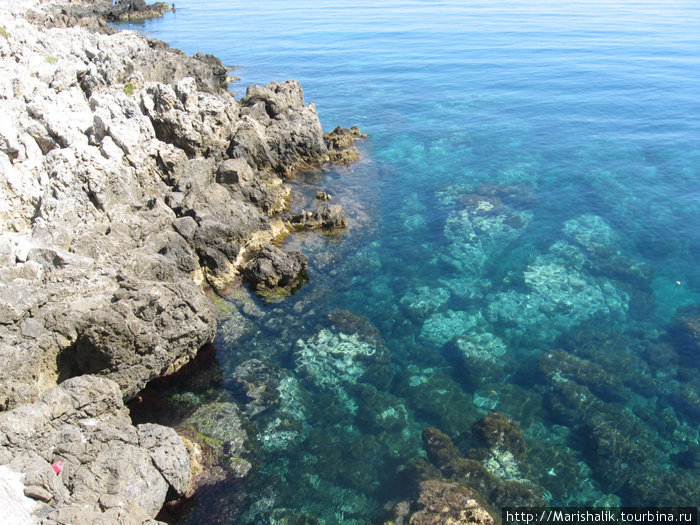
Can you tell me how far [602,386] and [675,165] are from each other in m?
29.0

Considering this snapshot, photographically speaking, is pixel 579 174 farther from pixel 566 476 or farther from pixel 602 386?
pixel 566 476

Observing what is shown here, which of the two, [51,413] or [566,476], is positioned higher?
[51,413]

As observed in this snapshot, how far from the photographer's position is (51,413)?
15.9 metres

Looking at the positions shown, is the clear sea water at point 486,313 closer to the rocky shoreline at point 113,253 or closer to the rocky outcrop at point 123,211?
the rocky shoreline at point 113,253

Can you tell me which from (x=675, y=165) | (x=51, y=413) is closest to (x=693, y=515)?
(x=51, y=413)

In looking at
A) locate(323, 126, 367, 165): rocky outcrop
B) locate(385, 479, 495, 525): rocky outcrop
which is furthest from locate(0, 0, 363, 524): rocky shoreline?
locate(385, 479, 495, 525): rocky outcrop

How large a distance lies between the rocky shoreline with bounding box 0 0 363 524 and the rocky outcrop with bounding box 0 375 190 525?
0.15ft

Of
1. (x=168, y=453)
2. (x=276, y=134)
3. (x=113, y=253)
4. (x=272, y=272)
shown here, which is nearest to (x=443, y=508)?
(x=168, y=453)

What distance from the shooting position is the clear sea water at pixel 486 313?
18484 millimetres

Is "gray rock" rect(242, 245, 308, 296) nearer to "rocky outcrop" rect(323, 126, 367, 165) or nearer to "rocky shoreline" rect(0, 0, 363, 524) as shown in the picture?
"rocky shoreline" rect(0, 0, 363, 524)

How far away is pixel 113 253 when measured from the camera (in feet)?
73.8

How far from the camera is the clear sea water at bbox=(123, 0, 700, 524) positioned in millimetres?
18484

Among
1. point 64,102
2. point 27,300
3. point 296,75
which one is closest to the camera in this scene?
point 27,300

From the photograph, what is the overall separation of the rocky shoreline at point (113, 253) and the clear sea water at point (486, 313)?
2447mm
